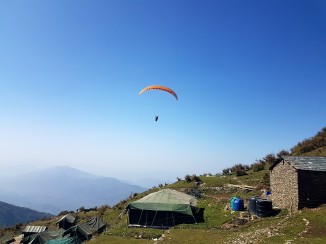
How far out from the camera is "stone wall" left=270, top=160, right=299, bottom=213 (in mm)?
32562

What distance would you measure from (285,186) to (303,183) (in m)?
3.15

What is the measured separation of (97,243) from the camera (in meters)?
33.7

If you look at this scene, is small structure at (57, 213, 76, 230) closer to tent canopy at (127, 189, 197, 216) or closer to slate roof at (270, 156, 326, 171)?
tent canopy at (127, 189, 197, 216)

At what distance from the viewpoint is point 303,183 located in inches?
1265

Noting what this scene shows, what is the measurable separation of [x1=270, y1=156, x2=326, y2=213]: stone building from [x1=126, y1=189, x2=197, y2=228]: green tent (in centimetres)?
1138

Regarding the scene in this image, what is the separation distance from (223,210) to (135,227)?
37.1ft

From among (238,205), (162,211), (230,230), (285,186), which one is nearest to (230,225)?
(230,230)

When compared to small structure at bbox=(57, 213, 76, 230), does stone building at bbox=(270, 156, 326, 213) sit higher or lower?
higher

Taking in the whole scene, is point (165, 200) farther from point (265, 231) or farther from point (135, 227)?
point (265, 231)

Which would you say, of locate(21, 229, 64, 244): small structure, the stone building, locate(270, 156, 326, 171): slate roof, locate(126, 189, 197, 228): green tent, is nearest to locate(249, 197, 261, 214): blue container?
the stone building

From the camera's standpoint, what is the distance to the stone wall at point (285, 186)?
32562mm

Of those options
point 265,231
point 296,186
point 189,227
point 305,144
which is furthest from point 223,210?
point 305,144

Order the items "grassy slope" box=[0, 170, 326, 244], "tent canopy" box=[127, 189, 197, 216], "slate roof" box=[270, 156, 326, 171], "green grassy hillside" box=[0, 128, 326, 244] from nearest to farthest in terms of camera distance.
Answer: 1. "grassy slope" box=[0, 170, 326, 244]
2. "green grassy hillside" box=[0, 128, 326, 244]
3. "slate roof" box=[270, 156, 326, 171]
4. "tent canopy" box=[127, 189, 197, 216]

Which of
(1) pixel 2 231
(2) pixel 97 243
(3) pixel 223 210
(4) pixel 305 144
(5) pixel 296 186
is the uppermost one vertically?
(4) pixel 305 144
